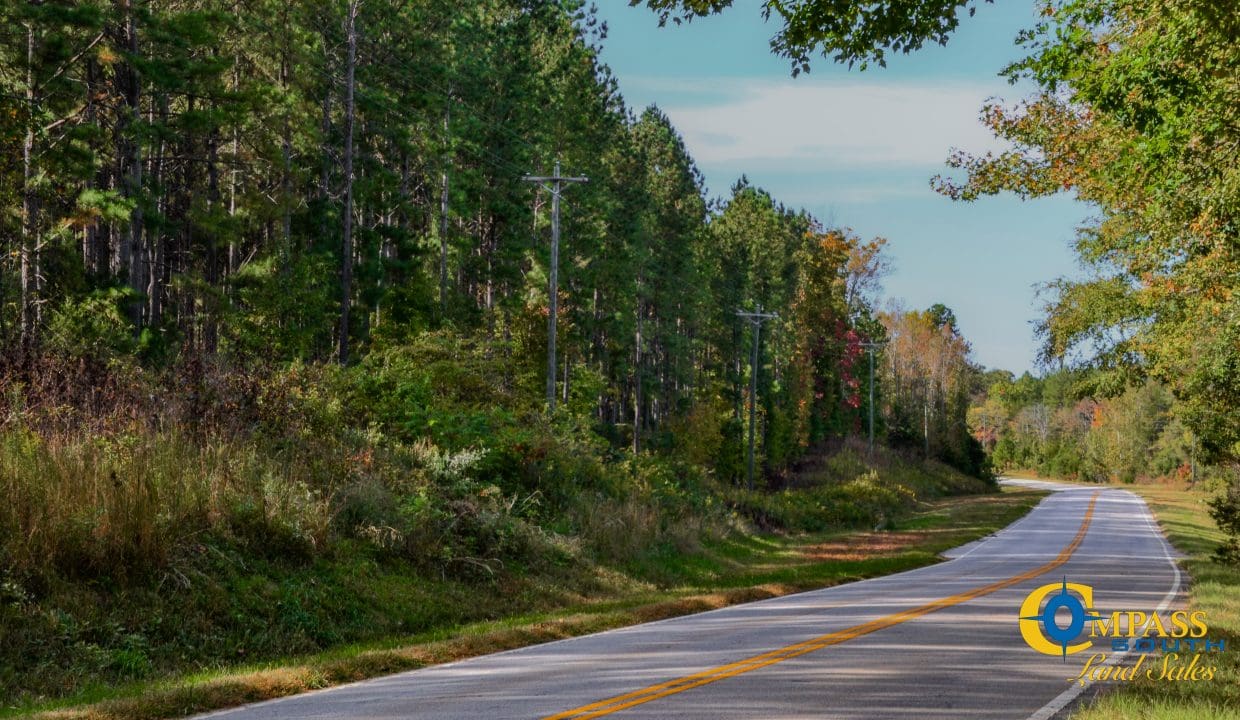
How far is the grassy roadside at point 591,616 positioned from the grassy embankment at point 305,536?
62 mm

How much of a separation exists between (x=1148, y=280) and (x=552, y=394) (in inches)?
689

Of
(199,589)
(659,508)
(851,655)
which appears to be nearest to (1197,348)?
(659,508)

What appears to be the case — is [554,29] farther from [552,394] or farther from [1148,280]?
[1148,280]

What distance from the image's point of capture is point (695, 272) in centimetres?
7144

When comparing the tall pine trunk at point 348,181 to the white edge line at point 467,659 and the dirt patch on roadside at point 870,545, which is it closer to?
the dirt patch on roadside at point 870,545

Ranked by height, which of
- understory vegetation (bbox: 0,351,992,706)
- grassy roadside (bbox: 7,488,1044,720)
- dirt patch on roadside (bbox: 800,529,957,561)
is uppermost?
understory vegetation (bbox: 0,351,992,706)

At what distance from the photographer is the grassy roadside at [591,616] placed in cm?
962

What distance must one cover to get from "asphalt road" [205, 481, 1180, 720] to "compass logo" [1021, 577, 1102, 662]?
0.25m

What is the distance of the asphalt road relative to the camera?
9.15 metres

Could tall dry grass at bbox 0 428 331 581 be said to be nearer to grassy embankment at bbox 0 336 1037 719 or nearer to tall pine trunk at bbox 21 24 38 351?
grassy embankment at bbox 0 336 1037 719

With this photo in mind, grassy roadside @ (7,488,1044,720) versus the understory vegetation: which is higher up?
the understory vegetation

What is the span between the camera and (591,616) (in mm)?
16312

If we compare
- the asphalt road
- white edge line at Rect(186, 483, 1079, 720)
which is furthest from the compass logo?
white edge line at Rect(186, 483, 1079, 720)

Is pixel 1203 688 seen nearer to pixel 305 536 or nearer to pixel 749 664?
pixel 749 664
